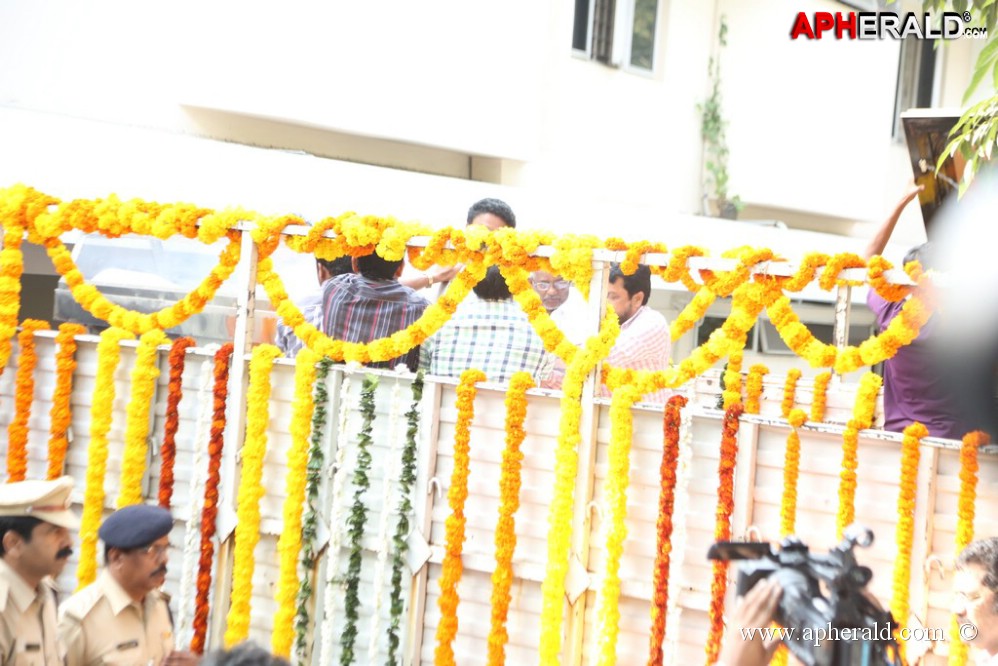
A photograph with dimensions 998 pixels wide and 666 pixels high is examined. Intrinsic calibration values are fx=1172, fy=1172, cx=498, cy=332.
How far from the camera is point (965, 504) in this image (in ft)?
12.1

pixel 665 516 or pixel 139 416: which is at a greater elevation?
pixel 139 416

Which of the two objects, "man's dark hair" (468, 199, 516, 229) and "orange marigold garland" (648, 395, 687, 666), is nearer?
"orange marigold garland" (648, 395, 687, 666)

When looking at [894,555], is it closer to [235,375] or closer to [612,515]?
[612,515]

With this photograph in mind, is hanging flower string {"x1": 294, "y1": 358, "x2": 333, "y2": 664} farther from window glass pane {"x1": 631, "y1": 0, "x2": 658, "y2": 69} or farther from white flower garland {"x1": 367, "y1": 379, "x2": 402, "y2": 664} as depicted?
window glass pane {"x1": 631, "y1": 0, "x2": 658, "y2": 69}

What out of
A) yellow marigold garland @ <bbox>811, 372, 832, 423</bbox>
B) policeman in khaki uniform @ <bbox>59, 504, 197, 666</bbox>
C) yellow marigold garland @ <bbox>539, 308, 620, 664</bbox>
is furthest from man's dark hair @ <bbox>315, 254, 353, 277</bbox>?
yellow marigold garland @ <bbox>811, 372, 832, 423</bbox>

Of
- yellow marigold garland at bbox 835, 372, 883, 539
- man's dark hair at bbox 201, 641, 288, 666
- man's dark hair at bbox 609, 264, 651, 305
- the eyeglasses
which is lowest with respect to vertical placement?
man's dark hair at bbox 201, 641, 288, 666

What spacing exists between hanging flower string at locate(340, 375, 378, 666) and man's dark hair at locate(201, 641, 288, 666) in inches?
77.8

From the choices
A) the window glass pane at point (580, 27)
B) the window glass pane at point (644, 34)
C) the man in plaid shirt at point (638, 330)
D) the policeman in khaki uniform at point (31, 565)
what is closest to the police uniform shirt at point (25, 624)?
the policeman in khaki uniform at point (31, 565)

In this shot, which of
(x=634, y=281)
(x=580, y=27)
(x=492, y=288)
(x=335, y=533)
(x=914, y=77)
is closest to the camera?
(x=335, y=533)

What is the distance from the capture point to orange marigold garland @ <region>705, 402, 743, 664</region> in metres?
3.98

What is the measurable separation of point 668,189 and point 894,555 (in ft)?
25.4

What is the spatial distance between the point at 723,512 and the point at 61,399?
2.88 metres

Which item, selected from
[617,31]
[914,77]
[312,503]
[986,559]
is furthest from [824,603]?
[914,77]

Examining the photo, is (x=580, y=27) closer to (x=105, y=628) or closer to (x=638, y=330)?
(x=638, y=330)
